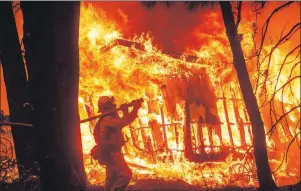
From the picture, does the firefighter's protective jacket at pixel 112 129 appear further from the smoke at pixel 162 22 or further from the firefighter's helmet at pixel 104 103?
the smoke at pixel 162 22

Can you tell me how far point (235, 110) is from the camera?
11.9m

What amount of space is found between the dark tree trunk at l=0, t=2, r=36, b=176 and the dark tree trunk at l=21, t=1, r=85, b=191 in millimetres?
2850

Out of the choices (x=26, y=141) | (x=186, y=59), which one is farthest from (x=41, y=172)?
(x=186, y=59)

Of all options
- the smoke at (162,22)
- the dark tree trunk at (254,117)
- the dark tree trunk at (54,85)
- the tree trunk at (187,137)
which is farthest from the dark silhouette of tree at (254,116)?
the smoke at (162,22)

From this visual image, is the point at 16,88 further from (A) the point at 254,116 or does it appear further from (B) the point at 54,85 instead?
(A) the point at 254,116

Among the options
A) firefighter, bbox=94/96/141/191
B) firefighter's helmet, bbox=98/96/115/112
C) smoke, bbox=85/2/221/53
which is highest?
smoke, bbox=85/2/221/53

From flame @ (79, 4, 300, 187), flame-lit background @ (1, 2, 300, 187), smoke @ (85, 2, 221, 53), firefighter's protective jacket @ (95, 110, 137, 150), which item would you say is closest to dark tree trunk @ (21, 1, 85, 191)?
firefighter's protective jacket @ (95, 110, 137, 150)

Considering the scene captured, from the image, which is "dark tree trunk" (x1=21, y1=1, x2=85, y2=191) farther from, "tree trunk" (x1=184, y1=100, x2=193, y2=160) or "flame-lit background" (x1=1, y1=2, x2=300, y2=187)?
"tree trunk" (x1=184, y1=100, x2=193, y2=160)

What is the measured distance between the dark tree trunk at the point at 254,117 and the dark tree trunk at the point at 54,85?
10.4ft

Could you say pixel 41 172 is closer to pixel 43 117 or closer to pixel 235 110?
pixel 43 117

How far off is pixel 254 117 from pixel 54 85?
351 centimetres

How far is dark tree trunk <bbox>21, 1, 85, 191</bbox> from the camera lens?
362 centimetres

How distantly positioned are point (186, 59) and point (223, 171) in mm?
3763

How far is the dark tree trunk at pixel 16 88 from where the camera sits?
6441mm
